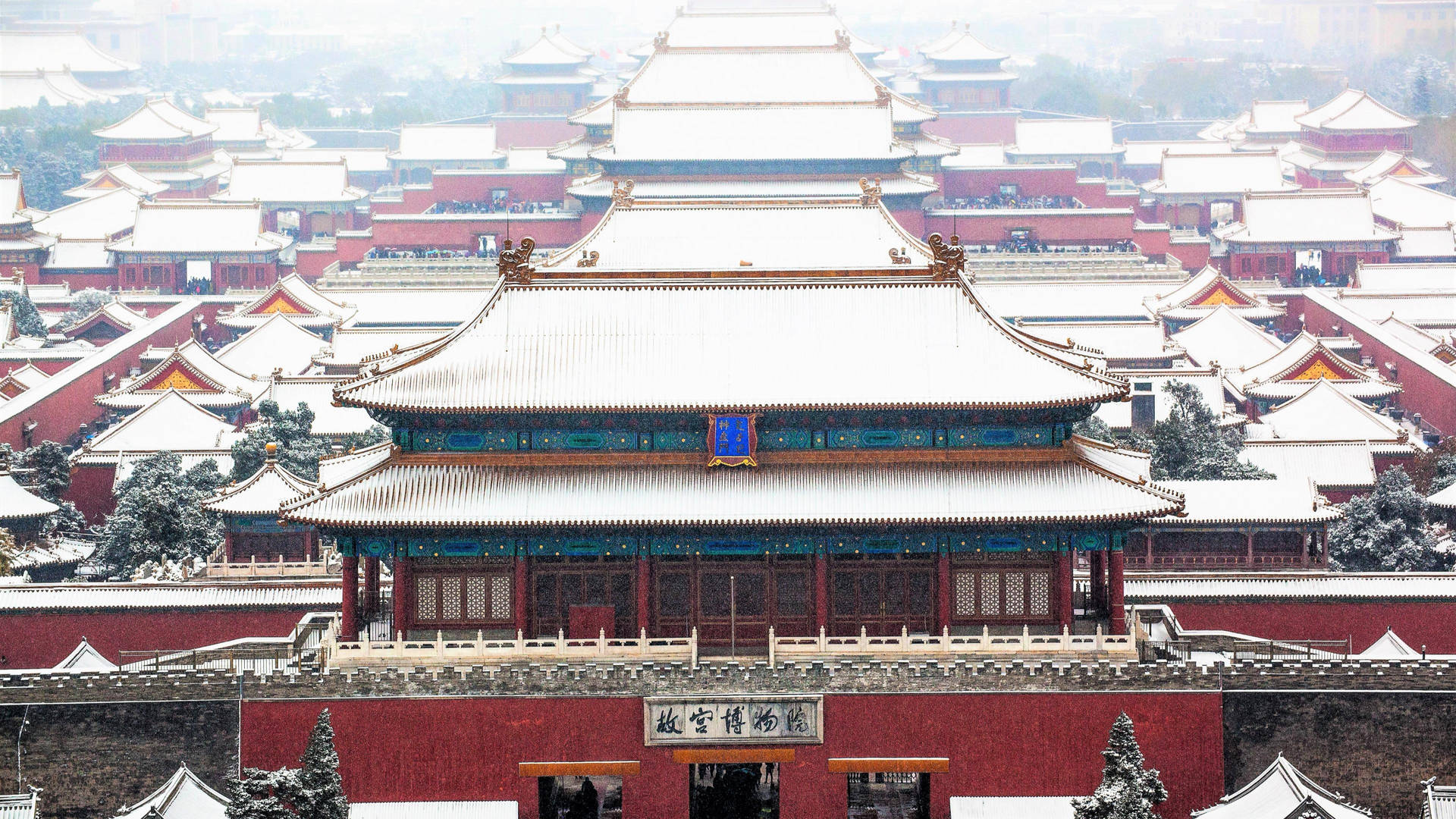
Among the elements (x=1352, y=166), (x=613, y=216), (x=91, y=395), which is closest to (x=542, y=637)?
(x=613, y=216)

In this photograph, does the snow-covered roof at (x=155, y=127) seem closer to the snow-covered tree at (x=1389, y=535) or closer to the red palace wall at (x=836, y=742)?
the snow-covered tree at (x=1389, y=535)

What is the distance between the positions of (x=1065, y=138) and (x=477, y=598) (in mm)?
68796

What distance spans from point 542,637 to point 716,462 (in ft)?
13.9

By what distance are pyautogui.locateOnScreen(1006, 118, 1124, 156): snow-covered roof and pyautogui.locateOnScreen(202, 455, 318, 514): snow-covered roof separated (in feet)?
193

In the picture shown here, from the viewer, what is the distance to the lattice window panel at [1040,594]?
3884cm

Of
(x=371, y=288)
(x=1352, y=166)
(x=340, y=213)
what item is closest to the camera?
(x=371, y=288)

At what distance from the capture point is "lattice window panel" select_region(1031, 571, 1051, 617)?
3884 cm

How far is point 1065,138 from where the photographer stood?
4058 inches

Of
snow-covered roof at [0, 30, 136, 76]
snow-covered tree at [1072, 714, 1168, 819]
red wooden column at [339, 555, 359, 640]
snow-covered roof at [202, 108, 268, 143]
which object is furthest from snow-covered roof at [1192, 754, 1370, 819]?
snow-covered roof at [0, 30, 136, 76]

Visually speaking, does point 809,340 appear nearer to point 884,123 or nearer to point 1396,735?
point 1396,735

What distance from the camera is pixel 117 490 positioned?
178ft

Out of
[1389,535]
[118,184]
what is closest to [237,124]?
[118,184]

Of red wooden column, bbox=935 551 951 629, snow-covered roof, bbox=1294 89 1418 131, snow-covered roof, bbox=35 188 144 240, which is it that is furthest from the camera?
snow-covered roof, bbox=1294 89 1418 131

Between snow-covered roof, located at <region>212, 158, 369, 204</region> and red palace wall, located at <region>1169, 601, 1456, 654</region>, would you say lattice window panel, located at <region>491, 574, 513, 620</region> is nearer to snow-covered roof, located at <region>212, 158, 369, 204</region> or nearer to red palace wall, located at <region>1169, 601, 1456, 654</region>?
red palace wall, located at <region>1169, 601, 1456, 654</region>
